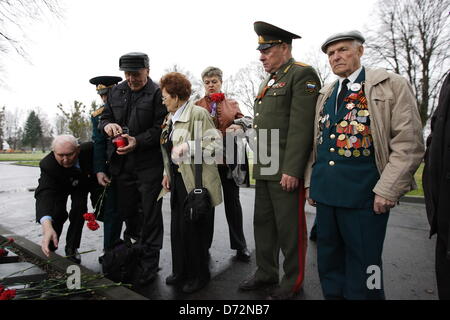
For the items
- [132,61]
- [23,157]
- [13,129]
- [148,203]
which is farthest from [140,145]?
[13,129]

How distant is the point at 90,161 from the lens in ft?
12.1

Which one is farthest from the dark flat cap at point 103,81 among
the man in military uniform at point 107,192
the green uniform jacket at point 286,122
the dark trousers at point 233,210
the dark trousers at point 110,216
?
the green uniform jacket at point 286,122

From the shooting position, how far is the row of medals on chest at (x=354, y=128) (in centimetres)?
209

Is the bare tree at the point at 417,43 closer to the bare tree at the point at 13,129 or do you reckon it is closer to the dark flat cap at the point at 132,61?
the dark flat cap at the point at 132,61

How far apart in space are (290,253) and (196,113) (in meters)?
1.48

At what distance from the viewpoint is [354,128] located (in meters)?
2.12

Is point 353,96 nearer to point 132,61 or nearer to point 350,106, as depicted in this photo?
point 350,106

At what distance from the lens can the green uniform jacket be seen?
95.0 inches

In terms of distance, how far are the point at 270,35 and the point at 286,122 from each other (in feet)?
2.48

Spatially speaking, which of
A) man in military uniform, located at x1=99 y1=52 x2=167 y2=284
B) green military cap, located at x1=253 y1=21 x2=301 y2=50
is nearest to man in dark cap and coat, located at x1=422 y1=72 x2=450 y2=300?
green military cap, located at x1=253 y1=21 x2=301 y2=50

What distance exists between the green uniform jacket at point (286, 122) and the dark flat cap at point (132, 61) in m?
1.28

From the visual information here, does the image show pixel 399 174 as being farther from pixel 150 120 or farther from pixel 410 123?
pixel 150 120
